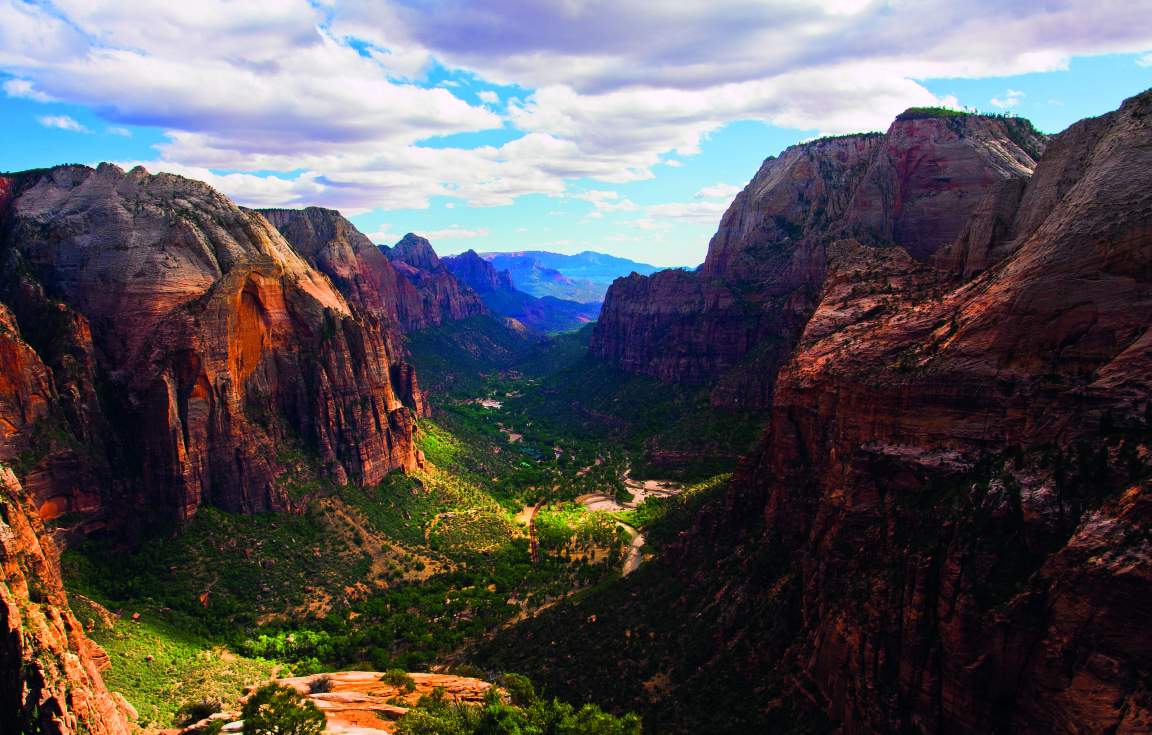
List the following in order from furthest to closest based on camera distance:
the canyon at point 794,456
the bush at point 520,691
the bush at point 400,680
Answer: the bush at point 400,680 → the bush at point 520,691 → the canyon at point 794,456

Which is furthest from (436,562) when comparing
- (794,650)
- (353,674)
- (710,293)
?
(710,293)

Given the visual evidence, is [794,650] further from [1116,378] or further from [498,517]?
[498,517]

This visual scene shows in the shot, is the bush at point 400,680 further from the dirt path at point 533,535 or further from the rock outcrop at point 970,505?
the dirt path at point 533,535

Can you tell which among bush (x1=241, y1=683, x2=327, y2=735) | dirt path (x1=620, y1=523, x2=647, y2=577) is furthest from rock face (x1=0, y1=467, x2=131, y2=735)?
dirt path (x1=620, y1=523, x2=647, y2=577)

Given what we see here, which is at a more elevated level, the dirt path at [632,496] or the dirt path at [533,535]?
the dirt path at [632,496]

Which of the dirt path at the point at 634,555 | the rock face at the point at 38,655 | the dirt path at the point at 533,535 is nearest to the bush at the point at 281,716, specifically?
the rock face at the point at 38,655

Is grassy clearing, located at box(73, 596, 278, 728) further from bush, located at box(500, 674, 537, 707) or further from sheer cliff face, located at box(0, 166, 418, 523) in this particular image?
bush, located at box(500, 674, 537, 707)

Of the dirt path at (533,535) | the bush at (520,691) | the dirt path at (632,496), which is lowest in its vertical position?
the dirt path at (533,535)

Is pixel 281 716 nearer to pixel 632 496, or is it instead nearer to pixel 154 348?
pixel 154 348

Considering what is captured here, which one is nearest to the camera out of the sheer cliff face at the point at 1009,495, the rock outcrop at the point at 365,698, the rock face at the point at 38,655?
the sheer cliff face at the point at 1009,495
